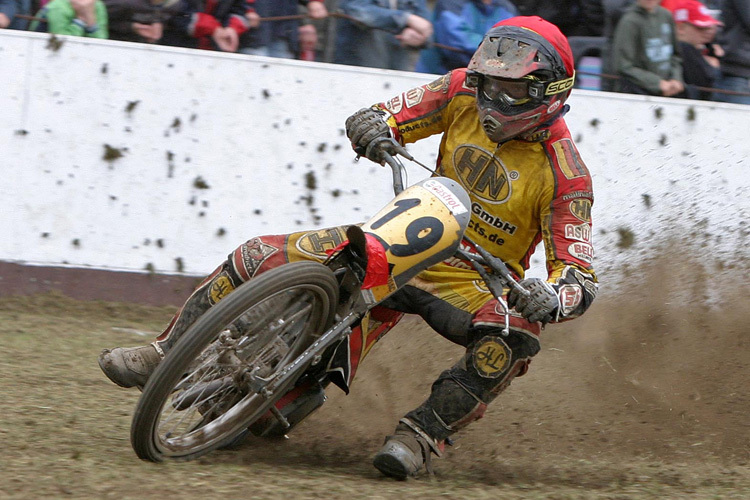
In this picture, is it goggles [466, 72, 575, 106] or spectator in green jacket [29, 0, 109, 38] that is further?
spectator in green jacket [29, 0, 109, 38]

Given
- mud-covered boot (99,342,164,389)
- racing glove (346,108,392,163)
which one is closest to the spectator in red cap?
racing glove (346,108,392,163)

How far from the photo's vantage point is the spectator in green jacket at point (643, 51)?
23.1ft

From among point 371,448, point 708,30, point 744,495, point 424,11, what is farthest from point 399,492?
point 708,30

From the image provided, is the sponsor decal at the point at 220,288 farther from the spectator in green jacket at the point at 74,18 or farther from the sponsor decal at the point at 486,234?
the spectator in green jacket at the point at 74,18

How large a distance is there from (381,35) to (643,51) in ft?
6.15

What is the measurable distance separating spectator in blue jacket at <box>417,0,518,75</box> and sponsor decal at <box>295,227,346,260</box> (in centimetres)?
310

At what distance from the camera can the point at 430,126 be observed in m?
4.42

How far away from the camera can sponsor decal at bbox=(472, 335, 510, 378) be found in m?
4.06

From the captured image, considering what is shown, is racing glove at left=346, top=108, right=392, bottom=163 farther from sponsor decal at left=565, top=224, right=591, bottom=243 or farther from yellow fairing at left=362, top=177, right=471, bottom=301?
sponsor decal at left=565, top=224, right=591, bottom=243

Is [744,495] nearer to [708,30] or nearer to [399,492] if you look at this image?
[399,492]

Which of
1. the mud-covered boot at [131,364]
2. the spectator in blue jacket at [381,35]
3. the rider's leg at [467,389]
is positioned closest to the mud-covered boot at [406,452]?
the rider's leg at [467,389]

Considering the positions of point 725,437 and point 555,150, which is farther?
point 725,437

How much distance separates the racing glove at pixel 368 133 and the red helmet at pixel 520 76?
1.33ft

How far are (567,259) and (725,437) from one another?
1707 millimetres
